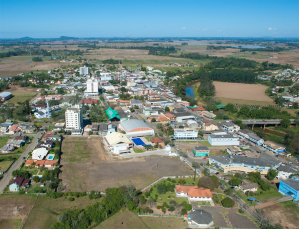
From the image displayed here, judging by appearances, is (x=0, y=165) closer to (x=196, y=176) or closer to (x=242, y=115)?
(x=196, y=176)

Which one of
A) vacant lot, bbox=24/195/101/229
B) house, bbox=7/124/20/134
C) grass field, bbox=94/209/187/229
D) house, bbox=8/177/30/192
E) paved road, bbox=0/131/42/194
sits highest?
house, bbox=7/124/20/134

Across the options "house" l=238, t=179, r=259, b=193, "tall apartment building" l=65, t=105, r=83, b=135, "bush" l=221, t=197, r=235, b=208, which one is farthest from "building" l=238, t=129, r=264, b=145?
"tall apartment building" l=65, t=105, r=83, b=135

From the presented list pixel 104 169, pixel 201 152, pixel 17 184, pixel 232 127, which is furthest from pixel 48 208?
pixel 232 127

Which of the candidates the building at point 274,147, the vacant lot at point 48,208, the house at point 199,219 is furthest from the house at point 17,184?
the building at point 274,147

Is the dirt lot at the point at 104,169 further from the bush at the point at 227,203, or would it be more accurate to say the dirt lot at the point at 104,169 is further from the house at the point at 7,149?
the house at the point at 7,149

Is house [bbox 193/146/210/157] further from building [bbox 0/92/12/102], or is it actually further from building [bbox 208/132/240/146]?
building [bbox 0/92/12/102]

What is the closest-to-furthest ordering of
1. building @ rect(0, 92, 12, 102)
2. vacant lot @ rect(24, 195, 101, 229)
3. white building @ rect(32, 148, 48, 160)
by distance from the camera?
vacant lot @ rect(24, 195, 101, 229), white building @ rect(32, 148, 48, 160), building @ rect(0, 92, 12, 102)
